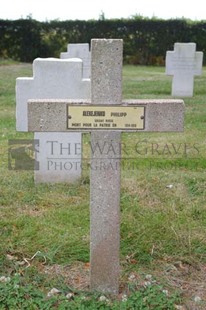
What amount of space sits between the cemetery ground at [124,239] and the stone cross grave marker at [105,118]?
40 cm

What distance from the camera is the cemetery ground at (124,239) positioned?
2834 millimetres

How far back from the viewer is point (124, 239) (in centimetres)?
349

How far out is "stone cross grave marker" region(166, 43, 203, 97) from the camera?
11.8 meters

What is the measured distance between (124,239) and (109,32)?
67.7 feet

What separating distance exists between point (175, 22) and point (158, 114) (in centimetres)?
2072

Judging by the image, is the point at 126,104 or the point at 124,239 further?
the point at 124,239

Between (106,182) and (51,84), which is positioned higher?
(51,84)

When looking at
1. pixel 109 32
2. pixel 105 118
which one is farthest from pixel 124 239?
pixel 109 32

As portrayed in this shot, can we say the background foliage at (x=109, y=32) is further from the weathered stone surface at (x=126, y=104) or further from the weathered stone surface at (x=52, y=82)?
the weathered stone surface at (x=126, y=104)

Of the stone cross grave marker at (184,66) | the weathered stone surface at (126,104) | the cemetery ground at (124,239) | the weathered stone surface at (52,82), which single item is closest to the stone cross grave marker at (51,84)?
the weathered stone surface at (52,82)

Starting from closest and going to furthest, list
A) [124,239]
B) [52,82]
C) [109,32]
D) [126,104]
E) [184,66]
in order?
1. [126,104]
2. [124,239]
3. [52,82]
4. [184,66]
5. [109,32]

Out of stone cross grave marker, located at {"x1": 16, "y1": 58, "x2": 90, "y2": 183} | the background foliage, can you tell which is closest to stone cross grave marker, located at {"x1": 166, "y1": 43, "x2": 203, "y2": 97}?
stone cross grave marker, located at {"x1": 16, "y1": 58, "x2": 90, "y2": 183}

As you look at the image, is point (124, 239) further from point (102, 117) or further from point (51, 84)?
point (51, 84)

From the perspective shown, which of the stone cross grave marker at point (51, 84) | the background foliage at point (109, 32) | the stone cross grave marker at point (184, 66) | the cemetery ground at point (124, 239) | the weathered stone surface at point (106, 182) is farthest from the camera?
the background foliage at point (109, 32)
